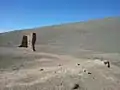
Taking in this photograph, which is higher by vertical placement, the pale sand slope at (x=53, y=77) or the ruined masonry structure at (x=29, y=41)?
the ruined masonry structure at (x=29, y=41)

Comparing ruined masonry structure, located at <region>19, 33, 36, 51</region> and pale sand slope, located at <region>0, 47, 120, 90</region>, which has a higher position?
ruined masonry structure, located at <region>19, 33, 36, 51</region>

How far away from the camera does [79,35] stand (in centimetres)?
2809

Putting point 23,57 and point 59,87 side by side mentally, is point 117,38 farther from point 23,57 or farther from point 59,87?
point 59,87

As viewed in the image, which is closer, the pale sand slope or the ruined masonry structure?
the pale sand slope

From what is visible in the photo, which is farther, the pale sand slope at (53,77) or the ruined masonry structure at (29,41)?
the ruined masonry structure at (29,41)

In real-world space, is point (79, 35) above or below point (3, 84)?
above

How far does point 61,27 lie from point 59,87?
25616 millimetres

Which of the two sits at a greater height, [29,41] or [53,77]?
[29,41]

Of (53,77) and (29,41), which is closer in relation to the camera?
(53,77)

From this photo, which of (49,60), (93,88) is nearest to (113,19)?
(49,60)

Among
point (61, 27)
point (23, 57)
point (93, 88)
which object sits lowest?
point (93, 88)

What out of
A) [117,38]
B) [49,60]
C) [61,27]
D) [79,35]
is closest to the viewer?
[49,60]

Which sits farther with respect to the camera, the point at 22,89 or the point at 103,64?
the point at 103,64

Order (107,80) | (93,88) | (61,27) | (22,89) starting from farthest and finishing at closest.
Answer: (61,27), (107,80), (93,88), (22,89)
